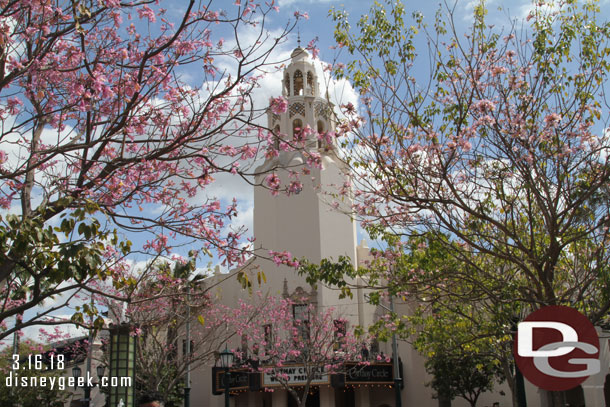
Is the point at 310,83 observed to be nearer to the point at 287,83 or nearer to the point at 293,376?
the point at 287,83

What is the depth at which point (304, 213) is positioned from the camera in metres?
34.3

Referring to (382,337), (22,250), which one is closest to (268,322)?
(382,337)

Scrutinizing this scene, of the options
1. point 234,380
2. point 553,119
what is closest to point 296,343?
point 234,380

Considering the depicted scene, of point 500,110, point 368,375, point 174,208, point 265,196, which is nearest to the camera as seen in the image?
point 174,208

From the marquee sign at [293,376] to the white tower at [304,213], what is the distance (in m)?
3.64

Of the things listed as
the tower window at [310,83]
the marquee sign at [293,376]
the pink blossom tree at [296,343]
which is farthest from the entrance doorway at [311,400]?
the tower window at [310,83]

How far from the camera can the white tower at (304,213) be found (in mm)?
33500

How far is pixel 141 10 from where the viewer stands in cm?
877

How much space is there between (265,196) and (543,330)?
2869 cm

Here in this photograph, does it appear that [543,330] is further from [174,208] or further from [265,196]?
[265,196]

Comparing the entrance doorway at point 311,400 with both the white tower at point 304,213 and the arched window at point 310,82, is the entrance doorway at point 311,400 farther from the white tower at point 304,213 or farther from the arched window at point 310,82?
the arched window at point 310,82

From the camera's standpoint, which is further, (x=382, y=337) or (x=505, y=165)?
(x=382, y=337)

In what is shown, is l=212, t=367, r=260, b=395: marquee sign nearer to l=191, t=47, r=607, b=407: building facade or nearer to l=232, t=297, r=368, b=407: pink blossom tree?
l=191, t=47, r=607, b=407: building facade

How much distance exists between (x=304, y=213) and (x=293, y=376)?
342 inches
